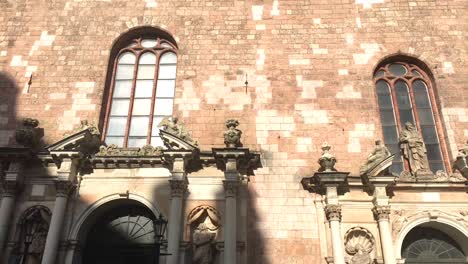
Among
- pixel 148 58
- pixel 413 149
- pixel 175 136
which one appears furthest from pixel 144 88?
pixel 413 149

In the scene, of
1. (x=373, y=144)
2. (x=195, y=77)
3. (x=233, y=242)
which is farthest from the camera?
(x=195, y=77)

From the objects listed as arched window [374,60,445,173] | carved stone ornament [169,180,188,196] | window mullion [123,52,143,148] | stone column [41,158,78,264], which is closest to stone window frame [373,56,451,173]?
arched window [374,60,445,173]

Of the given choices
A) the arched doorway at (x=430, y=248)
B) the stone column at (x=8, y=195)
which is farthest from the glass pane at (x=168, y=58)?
the arched doorway at (x=430, y=248)

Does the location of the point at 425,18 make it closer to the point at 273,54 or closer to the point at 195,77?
the point at 273,54

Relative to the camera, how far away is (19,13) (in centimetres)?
1320

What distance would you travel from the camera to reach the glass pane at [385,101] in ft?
39.3

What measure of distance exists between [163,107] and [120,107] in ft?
3.50

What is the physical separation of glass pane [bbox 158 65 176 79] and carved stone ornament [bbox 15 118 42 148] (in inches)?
127

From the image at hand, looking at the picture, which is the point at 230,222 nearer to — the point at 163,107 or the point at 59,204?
the point at 59,204

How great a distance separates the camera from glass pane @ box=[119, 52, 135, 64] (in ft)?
42.0

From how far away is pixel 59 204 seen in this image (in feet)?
32.9

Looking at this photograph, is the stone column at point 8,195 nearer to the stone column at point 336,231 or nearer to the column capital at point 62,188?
the column capital at point 62,188

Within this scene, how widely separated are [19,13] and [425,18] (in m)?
10.8

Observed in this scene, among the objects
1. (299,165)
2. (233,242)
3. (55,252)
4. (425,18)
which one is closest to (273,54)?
(299,165)
